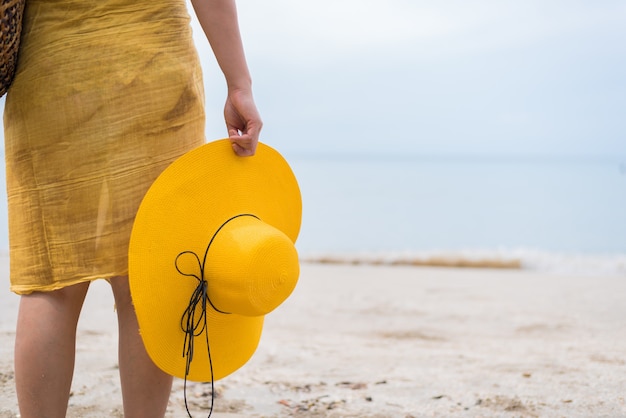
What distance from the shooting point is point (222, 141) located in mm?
1476

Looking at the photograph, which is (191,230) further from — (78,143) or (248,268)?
(78,143)

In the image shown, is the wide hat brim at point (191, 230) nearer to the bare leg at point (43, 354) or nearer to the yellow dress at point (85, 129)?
the yellow dress at point (85, 129)

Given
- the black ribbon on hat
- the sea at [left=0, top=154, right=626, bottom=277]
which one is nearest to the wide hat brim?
the black ribbon on hat

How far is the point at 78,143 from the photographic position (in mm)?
1354

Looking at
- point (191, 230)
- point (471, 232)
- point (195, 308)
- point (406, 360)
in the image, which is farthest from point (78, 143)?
point (471, 232)

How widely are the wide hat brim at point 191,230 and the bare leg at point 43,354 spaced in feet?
0.59

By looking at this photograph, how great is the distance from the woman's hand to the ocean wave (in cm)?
780

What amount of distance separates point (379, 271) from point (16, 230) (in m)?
6.44

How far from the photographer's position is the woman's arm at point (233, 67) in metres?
1.43

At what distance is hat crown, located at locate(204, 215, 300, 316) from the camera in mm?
1419

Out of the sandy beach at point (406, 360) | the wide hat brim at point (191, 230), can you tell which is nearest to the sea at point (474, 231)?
the sandy beach at point (406, 360)

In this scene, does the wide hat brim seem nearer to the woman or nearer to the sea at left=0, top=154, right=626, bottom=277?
the woman

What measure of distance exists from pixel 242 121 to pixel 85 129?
1.13 ft

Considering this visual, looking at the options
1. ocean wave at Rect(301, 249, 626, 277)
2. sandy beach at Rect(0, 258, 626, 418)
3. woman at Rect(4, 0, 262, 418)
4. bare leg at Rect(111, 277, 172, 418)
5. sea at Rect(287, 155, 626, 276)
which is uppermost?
woman at Rect(4, 0, 262, 418)
